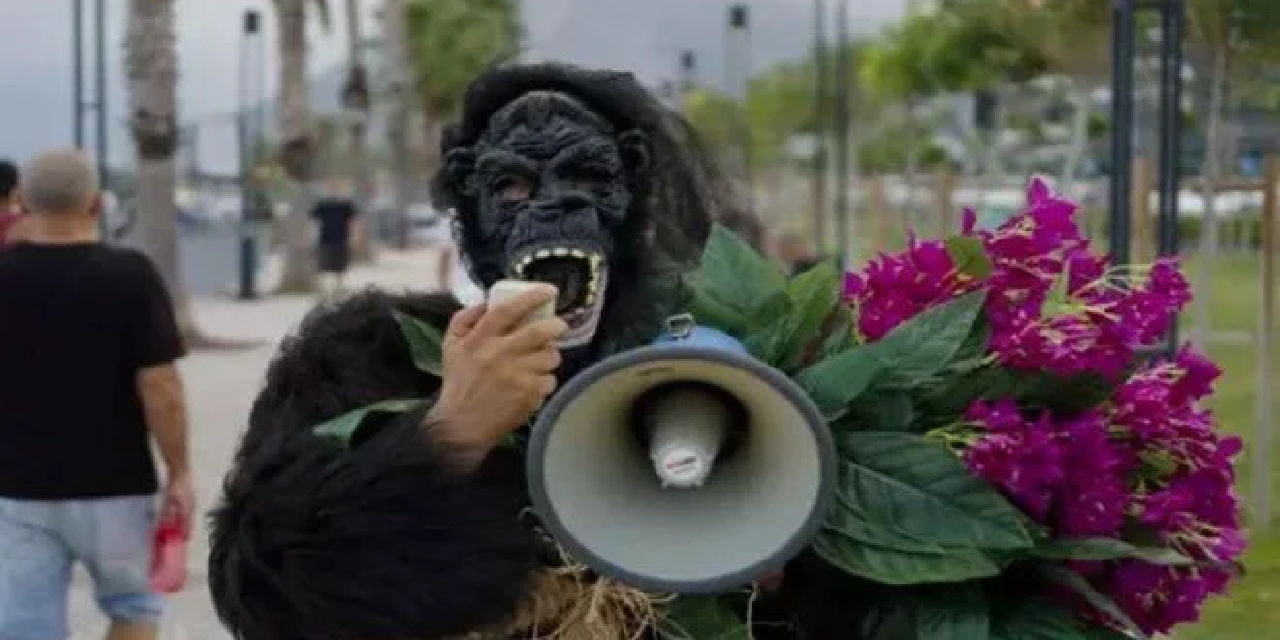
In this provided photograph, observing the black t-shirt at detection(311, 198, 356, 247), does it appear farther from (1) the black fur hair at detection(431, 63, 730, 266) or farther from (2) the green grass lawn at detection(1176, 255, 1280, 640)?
(1) the black fur hair at detection(431, 63, 730, 266)

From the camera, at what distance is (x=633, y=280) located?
2.39 meters

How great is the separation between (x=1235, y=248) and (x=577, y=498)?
1613cm

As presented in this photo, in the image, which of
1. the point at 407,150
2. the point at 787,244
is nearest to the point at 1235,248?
the point at 787,244

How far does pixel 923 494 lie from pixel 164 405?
423 centimetres

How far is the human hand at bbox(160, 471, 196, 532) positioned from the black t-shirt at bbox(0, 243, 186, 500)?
0.17m

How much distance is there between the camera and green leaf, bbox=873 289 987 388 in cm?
224

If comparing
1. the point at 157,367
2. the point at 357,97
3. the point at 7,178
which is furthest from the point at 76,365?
the point at 357,97

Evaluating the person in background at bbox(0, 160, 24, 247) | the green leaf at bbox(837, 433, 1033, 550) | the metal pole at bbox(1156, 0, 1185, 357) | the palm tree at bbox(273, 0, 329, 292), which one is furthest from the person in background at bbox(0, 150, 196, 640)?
the palm tree at bbox(273, 0, 329, 292)

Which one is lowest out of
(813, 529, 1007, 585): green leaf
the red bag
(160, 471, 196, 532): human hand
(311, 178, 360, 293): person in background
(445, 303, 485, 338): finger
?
(311, 178, 360, 293): person in background

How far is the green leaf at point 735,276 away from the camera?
7.73ft

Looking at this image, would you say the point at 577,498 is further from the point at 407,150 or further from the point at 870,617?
the point at 407,150

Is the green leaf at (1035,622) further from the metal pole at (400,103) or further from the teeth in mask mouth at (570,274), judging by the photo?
the metal pole at (400,103)

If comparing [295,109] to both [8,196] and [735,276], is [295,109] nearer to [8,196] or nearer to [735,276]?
[8,196]

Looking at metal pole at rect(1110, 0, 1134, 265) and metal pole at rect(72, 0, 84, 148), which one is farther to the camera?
metal pole at rect(72, 0, 84, 148)
